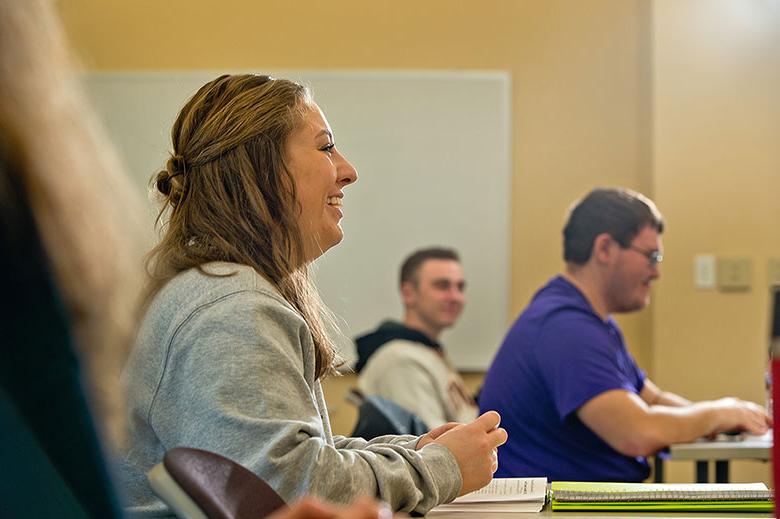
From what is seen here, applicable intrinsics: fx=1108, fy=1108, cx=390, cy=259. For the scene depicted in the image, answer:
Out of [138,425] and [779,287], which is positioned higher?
[779,287]

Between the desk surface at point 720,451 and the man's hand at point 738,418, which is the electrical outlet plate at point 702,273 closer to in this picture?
the man's hand at point 738,418

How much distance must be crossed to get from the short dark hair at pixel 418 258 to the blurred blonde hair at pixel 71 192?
3.65 metres

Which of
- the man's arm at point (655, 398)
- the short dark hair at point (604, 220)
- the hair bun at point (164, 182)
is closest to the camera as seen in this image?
the hair bun at point (164, 182)

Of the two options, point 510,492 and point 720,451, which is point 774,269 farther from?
point 510,492

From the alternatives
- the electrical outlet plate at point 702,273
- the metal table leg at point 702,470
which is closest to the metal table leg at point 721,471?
the metal table leg at point 702,470

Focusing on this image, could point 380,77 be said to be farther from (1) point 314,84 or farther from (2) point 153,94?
(2) point 153,94

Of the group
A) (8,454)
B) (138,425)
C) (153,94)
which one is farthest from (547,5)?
(8,454)

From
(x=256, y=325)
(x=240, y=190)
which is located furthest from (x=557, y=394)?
(x=256, y=325)

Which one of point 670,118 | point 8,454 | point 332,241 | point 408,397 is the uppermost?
point 670,118

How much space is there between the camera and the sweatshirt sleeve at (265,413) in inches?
52.4

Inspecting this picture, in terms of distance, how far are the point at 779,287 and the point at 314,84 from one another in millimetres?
3789

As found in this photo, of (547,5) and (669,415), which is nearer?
(669,415)

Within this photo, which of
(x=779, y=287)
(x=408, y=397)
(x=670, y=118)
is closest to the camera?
(x=779, y=287)

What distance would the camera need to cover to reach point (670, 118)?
4.35 metres
